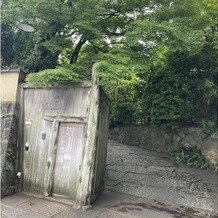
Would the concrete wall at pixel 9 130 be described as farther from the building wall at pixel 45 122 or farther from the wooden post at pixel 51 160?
the wooden post at pixel 51 160

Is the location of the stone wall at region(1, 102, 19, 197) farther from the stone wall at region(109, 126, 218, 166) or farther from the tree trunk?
the stone wall at region(109, 126, 218, 166)

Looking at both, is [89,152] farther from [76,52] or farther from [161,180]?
[76,52]

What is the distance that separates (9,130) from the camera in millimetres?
5215

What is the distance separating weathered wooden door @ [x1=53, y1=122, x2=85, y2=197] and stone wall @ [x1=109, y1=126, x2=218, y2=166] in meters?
5.12

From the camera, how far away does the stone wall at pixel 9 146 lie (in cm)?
498

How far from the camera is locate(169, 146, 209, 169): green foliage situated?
25.2 feet

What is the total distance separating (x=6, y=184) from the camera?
16.3ft

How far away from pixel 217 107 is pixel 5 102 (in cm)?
739

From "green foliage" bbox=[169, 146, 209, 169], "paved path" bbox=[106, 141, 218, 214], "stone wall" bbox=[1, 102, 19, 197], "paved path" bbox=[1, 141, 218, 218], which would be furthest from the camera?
"green foliage" bbox=[169, 146, 209, 169]

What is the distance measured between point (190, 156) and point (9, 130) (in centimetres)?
615

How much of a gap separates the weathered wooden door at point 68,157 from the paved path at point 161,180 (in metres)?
1.46

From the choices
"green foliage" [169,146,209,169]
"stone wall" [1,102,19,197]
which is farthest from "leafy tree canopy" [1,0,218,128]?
"stone wall" [1,102,19,197]

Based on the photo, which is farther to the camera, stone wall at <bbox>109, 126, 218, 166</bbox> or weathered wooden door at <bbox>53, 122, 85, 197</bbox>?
stone wall at <bbox>109, 126, 218, 166</bbox>

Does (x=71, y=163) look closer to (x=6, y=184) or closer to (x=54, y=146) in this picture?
(x=54, y=146)
